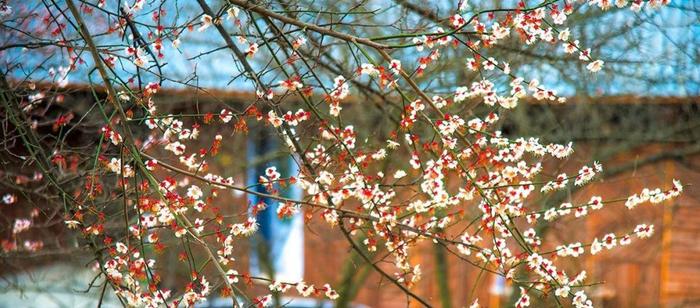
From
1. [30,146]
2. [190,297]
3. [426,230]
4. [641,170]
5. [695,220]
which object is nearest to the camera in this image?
[190,297]

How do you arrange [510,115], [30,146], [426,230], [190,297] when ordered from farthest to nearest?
1. [510,115]
2. [30,146]
3. [426,230]
4. [190,297]

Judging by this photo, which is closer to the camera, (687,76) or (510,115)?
(687,76)

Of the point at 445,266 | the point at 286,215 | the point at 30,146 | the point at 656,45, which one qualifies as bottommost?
the point at 286,215

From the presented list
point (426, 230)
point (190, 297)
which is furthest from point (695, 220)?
point (190, 297)

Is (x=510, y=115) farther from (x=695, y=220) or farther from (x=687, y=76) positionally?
(x=695, y=220)

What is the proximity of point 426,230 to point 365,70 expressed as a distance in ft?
2.68

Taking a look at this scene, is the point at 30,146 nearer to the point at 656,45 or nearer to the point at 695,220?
the point at 656,45

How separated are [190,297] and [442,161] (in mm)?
1226

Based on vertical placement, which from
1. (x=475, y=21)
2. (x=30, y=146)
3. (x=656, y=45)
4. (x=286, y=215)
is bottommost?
(x=286, y=215)

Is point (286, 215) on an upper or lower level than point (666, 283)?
lower

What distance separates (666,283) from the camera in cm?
1204

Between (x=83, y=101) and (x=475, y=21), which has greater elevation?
(x=83, y=101)

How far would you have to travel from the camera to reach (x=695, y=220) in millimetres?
11367

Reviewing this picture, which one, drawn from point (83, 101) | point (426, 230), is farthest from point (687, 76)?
point (83, 101)
